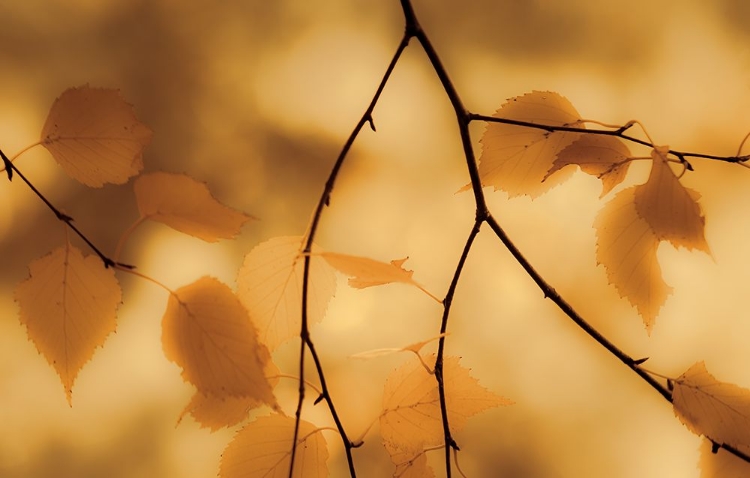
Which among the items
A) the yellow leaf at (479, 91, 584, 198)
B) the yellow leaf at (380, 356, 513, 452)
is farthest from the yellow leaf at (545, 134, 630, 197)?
the yellow leaf at (380, 356, 513, 452)

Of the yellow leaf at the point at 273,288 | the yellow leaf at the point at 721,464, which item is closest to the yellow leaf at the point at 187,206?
the yellow leaf at the point at 273,288

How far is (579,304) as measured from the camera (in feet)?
1.18

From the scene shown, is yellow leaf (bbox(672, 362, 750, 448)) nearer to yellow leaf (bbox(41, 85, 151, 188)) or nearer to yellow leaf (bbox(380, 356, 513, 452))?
yellow leaf (bbox(380, 356, 513, 452))

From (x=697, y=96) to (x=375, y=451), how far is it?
1.03ft

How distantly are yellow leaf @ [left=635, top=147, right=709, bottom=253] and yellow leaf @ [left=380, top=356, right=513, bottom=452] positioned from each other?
11 cm

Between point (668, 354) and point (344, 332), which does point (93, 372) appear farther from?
point (668, 354)

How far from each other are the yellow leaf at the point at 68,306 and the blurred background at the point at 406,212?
0.13m

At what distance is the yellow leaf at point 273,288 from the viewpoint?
22 cm

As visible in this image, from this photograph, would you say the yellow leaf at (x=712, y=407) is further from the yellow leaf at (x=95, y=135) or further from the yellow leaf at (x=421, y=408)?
the yellow leaf at (x=95, y=135)

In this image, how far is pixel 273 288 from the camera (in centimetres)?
22

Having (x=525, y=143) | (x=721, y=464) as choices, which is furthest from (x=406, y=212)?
(x=721, y=464)

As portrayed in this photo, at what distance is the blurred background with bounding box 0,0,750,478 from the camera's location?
343mm

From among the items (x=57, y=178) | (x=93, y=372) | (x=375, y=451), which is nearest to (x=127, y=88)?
(x=57, y=178)

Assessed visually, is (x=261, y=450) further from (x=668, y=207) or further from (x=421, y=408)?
(x=668, y=207)
